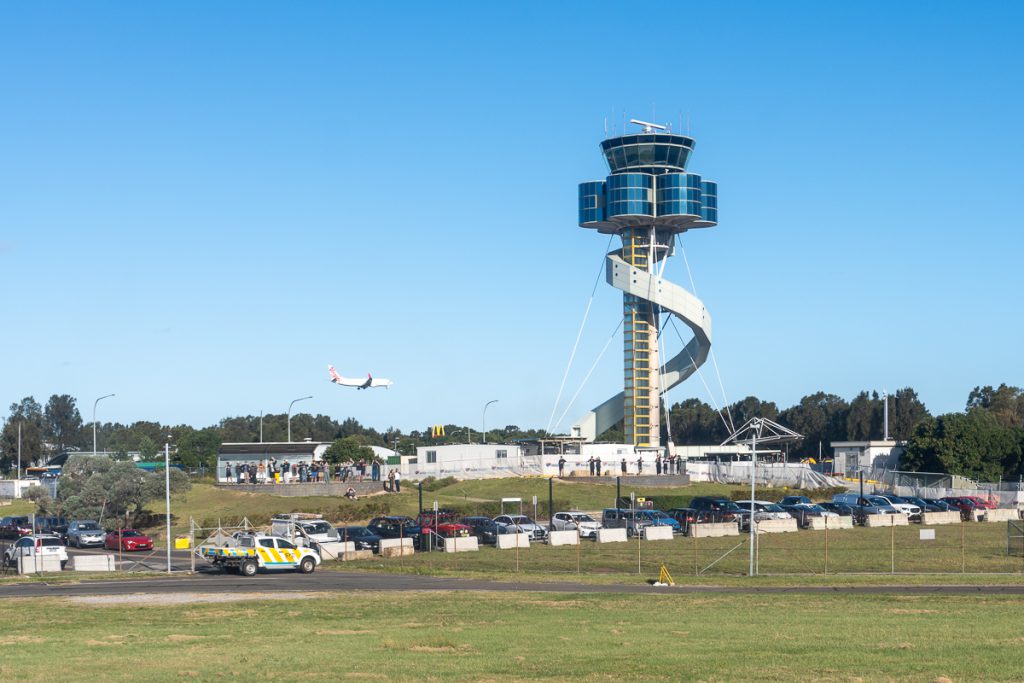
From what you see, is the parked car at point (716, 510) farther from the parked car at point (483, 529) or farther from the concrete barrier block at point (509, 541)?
the concrete barrier block at point (509, 541)

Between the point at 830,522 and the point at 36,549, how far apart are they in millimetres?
38941

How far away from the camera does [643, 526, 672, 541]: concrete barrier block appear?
61438mm

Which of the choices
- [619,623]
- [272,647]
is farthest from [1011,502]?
[272,647]

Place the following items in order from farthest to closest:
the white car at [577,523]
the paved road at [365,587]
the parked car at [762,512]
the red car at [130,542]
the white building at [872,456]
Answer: the white building at [872,456] < the parked car at [762,512] < the white car at [577,523] < the red car at [130,542] < the paved road at [365,587]

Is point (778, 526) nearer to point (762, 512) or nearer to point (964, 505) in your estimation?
point (762, 512)

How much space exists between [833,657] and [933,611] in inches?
352

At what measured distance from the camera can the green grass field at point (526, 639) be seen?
2222 centimetres

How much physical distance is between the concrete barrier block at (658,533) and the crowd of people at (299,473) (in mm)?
31143

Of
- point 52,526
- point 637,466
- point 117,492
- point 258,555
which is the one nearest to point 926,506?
point 637,466

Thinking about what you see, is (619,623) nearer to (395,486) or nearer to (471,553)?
(471,553)

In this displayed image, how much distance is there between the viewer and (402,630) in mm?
28125

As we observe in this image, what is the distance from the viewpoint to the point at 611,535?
60.1 meters

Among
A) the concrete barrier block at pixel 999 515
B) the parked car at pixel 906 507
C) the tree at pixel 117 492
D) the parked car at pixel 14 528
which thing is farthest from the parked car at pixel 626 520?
the parked car at pixel 14 528

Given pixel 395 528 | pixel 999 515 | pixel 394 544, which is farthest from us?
pixel 999 515
